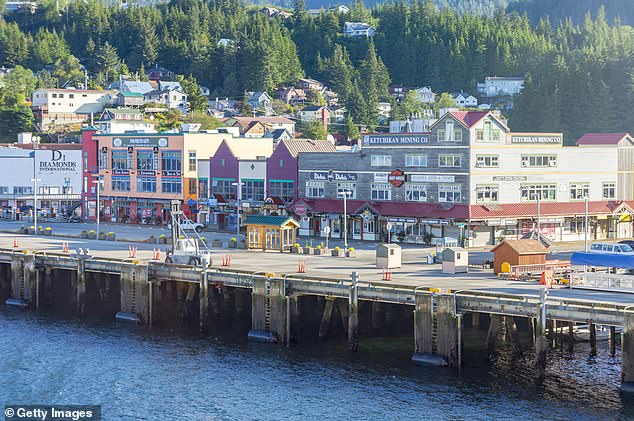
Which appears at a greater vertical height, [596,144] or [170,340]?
[596,144]

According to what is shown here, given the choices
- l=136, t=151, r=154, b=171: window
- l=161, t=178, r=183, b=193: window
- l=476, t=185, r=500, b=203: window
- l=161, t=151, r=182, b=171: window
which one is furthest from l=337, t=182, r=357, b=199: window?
l=136, t=151, r=154, b=171: window

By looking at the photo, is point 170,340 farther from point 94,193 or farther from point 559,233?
point 94,193

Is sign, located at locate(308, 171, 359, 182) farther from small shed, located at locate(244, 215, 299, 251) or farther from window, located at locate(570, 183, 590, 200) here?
window, located at locate(570, 183, 590, 200)

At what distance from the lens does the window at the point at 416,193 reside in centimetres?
10981

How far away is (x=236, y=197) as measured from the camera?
127 m

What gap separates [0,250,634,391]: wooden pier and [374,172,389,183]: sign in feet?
113

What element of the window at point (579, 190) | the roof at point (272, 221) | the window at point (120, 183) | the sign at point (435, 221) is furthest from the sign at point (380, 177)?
the window at point (120, 183)

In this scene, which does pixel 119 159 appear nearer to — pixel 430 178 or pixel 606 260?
pixel 430 178

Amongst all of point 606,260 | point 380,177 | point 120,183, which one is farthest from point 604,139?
point 120,183

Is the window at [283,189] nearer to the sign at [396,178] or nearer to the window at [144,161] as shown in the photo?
the sign at [396,178]

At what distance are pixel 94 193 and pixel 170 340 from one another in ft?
239

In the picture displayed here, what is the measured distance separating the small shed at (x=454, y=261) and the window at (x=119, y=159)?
2750 inches

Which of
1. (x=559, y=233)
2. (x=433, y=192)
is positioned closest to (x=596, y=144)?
(x=559, y=233)

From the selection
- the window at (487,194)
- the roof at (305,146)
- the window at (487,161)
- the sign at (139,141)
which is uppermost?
the sign at (139,141)
